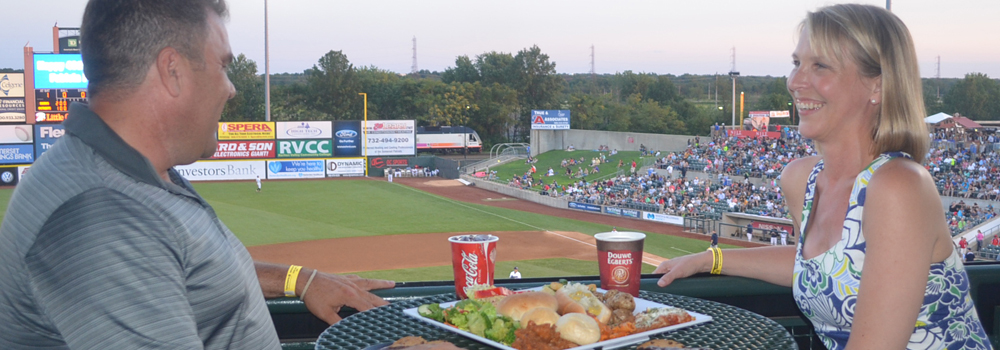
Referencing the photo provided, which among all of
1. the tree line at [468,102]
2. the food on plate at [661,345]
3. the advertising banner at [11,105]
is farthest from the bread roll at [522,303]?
the tree line at [468,102]

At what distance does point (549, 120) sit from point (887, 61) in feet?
146

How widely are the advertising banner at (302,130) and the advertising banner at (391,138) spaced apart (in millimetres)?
2107

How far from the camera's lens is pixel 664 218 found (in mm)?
24422

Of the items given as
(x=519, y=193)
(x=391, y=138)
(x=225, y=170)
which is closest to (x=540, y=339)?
(x=519, y=193)

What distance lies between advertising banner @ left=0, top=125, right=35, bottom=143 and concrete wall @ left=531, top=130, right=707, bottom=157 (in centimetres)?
2592

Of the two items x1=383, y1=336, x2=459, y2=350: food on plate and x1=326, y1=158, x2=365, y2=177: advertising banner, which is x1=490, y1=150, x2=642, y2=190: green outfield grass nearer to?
x1=326, y1=158, x2=365, y2=177: advertising banner

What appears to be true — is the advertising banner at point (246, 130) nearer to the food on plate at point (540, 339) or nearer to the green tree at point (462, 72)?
the green tree at point (462, 72)

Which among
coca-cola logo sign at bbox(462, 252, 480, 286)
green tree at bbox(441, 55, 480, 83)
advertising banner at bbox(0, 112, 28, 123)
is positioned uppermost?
green tree at bbox(441, 55, 480, 83)

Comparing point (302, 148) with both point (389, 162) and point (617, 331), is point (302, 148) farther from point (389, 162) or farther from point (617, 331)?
point (617, 331)

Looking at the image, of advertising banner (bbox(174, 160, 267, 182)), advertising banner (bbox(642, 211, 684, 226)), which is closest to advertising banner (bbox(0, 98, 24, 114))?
advertising banner (bbox(174, 160, 267, 182))

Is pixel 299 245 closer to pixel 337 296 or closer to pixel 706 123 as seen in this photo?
pixel 337 296

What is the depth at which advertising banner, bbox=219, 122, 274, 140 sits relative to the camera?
33.2 metres

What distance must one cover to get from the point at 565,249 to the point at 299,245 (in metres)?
7.36

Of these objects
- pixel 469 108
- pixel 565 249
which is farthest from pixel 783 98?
pixel 565 249
